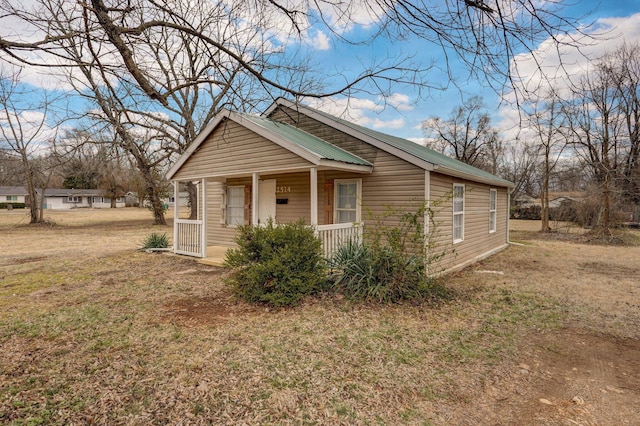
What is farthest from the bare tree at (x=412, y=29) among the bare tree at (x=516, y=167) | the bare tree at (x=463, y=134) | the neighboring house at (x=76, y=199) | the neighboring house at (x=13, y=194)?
the neighboring house at (x=13, y=194)

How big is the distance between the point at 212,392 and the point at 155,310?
2815 millimetres

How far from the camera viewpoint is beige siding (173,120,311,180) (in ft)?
25.6

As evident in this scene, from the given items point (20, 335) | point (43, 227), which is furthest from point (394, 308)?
point (43, 227)

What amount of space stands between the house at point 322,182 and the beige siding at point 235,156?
1.0 inches

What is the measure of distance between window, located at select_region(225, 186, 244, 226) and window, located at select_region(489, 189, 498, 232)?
8.56 meters

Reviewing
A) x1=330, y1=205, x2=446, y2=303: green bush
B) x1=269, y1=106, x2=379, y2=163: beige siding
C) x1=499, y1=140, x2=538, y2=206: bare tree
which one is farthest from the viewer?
x1=499, y1=140, x2=538, y2=206: bare tree

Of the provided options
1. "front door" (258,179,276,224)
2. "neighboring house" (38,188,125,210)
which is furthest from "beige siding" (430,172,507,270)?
"neighboring house" (38,188,125,210)

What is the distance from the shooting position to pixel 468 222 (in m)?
9.70

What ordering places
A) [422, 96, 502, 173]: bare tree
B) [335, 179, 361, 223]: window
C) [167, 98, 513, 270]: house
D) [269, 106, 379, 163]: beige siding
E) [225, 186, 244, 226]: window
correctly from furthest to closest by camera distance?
1. [422, 96, 502, 173]: bare tree
2. [225, 186, 244, 226]: window
3. [335, 179, 361, 223]: window
4. [269, 106, 379, 163]: beige siding
5. [167, 98, 513, 270]: house

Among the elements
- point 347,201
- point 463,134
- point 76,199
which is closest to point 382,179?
point 347,201

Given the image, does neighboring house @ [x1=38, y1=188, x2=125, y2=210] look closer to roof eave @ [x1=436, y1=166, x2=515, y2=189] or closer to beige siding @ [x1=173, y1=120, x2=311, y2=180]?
beige siding @ [x1=173, y1=120, x2=311, y2=180]

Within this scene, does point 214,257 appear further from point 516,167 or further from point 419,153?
point 516,167

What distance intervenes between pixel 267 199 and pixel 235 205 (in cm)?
148

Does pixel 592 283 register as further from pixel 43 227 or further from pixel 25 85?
pixel 43 227
